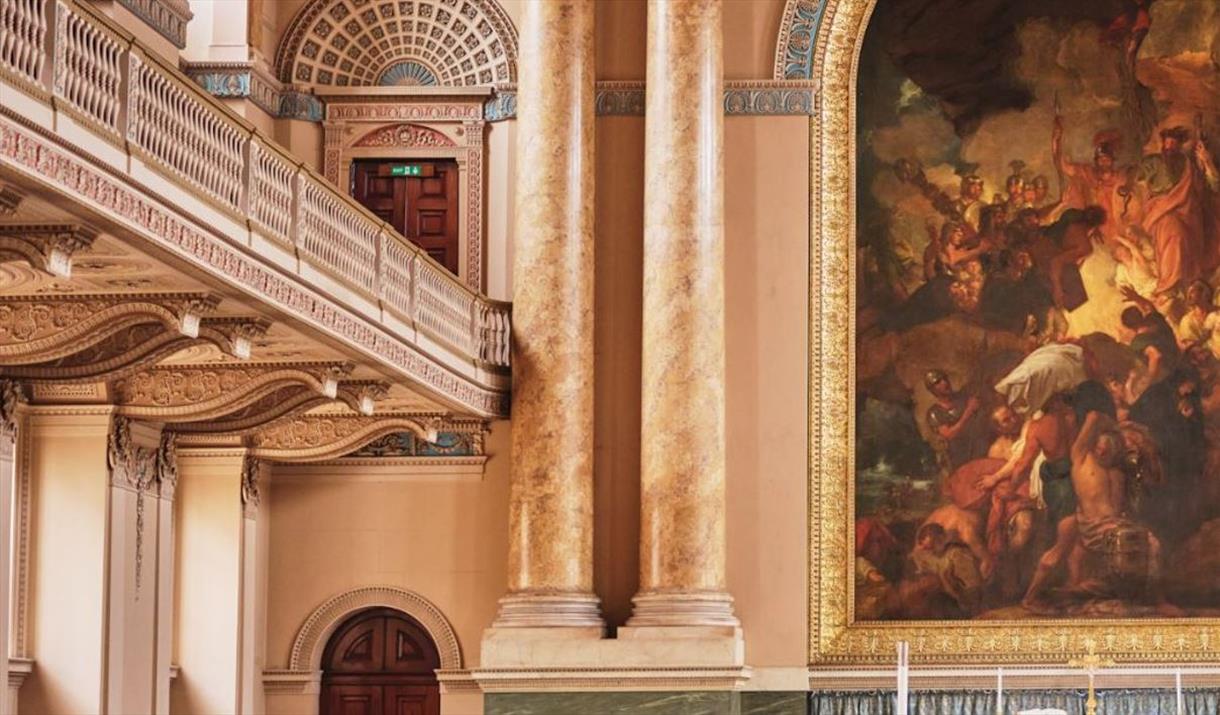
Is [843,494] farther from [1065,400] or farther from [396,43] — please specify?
[396,43]

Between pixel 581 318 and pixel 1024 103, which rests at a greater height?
pixel 1024 103

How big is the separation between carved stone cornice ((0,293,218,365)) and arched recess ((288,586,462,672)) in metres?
6.40

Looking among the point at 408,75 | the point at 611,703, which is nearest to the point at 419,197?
the point at 408,75

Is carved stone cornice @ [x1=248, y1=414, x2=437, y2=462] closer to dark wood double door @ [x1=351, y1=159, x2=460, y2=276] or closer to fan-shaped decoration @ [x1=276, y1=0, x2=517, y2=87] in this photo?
dark wood double door @ [x1=351, y1=159, x2=460, y2=276]

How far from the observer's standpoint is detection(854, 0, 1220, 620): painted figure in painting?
22984mm

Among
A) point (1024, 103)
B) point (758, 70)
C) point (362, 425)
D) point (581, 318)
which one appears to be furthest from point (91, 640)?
point (1024, 103)

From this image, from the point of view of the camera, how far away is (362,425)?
22.0m

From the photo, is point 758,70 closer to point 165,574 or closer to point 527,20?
point 527,20

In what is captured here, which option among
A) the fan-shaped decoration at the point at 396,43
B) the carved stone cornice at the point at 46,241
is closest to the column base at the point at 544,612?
the fan-shaped decoration at the point at 396,43

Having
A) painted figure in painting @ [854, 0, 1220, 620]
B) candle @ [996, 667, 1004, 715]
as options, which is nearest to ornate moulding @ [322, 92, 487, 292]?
painted figure in painting @ [854, 0, 1220, 620]

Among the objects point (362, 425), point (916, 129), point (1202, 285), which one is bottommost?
point (362, 425)

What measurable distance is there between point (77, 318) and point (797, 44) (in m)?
9.02

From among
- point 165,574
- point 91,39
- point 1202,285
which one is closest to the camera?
point 91,39

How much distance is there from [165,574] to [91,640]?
66.5 inches
